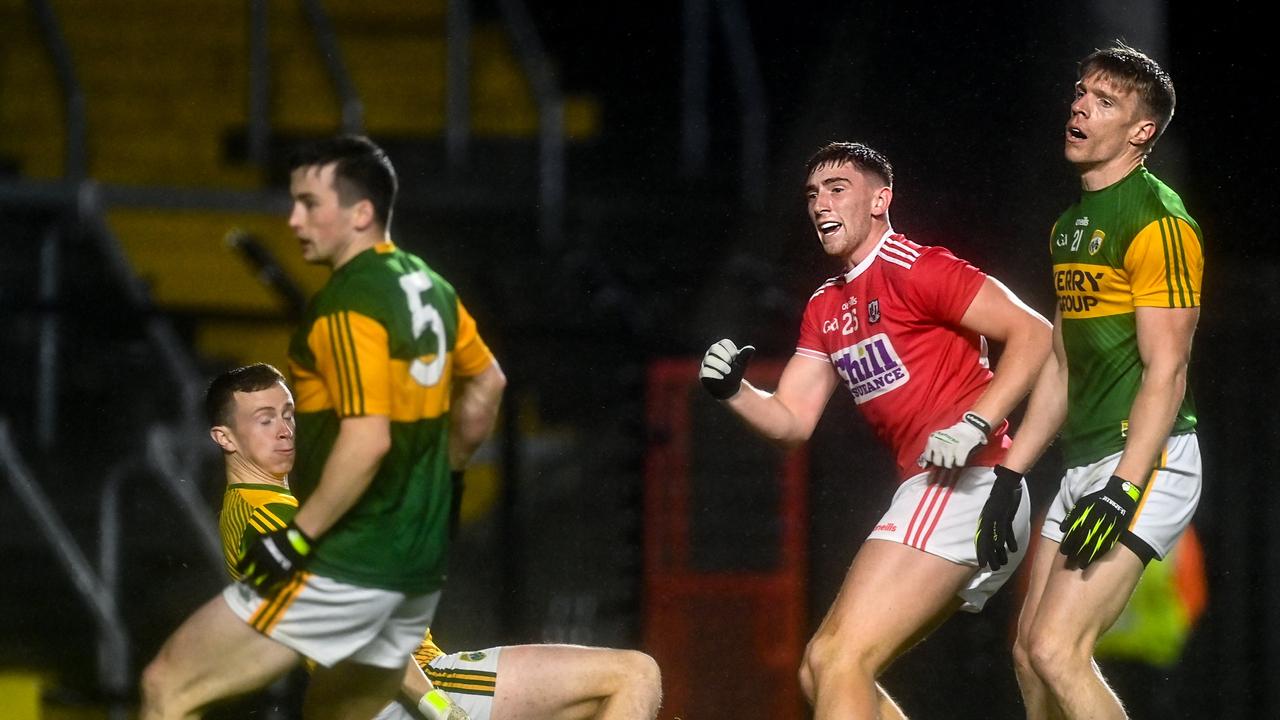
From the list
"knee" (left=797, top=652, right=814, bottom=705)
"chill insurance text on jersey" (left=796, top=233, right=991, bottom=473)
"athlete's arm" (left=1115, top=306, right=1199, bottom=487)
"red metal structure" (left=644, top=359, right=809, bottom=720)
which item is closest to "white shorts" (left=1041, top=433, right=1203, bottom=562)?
"athlete's arm" (left=1115, top=306, right=1199, bottom=487)

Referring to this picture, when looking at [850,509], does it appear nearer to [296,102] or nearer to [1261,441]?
[1261,441]

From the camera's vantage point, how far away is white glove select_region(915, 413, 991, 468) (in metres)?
4.22

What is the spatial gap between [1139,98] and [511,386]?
9.55 feet

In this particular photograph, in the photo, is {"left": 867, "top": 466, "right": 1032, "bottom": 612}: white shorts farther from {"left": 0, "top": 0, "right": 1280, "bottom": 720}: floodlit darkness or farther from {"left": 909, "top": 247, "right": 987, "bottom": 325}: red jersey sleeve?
{"left": 0, "top": 0, "right": 1280, "bottom": 720}: floodlit darkness

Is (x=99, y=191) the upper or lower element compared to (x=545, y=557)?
upper

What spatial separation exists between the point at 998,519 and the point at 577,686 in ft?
3.79

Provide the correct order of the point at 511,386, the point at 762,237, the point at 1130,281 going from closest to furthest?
the point at 1130,281 < the point at 511,386 < the point at 762,237

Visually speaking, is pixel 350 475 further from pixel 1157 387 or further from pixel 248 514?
pixel 1157 387

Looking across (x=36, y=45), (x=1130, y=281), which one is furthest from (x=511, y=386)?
(x=36, y=45)

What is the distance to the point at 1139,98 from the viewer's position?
14.0 feet

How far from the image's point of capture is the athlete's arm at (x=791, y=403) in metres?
4.59

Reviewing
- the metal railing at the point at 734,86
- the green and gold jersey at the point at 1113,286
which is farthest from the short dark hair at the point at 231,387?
the metal railing at the point at 734,86

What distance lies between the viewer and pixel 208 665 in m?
3.70

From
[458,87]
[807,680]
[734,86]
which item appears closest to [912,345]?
[807,680]
